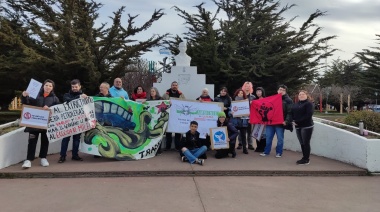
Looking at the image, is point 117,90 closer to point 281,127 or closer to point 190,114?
point 190,114

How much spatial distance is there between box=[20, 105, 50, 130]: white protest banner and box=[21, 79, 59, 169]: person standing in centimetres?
10

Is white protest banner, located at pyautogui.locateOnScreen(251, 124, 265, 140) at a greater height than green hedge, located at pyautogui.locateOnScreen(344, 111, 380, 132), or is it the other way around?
green hedge, located at pyautogui.locateOnScreen(344, 111, 380, 132)

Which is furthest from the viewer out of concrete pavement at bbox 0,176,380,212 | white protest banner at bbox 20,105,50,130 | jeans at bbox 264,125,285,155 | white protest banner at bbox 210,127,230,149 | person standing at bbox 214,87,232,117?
person standing at bbox 214,87,232,117

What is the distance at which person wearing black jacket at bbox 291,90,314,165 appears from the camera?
8.28 metres

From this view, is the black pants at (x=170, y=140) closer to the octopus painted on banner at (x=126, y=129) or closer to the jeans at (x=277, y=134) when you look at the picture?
the octopus painted on banner at (x=126, y=129)

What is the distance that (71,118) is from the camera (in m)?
8.38

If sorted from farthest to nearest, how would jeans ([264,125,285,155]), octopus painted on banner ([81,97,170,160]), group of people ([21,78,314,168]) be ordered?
jeans ([264,125,285,155]) < octopus painted on banner ([81,97,170,160]) < group of people ([21,78,314,168])

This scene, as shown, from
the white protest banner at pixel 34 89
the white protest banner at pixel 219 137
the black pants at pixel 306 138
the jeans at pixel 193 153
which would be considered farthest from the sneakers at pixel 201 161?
the white protest banner at pixel 34 89

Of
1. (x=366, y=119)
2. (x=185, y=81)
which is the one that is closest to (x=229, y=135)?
(x=185, y=81)

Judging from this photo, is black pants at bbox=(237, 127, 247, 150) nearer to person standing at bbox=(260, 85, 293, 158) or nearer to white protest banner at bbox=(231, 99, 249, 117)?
white protest banner at bbox=(231, 99, 249, 117)

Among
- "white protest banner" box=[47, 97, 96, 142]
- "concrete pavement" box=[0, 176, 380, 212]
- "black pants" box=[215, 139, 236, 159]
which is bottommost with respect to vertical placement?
"concrete pavement" box=[0, 176, 380, 212]

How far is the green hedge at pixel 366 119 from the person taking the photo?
389 inches

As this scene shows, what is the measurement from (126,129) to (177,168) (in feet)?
6.33

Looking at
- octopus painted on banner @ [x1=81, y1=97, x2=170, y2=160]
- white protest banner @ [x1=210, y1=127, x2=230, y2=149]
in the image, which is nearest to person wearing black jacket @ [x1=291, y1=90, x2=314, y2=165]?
white protest banner @ [x1=210, y1=127, x2=230, y2=149]
